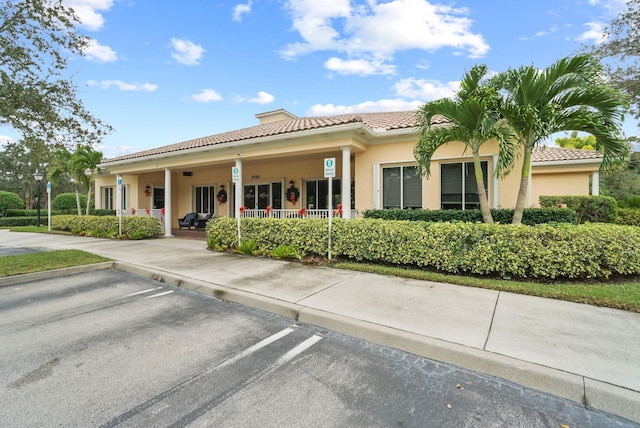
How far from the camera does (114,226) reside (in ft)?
44.3

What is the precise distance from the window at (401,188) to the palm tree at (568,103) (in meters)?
3.39

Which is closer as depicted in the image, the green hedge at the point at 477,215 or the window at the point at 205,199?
the green hedge at the point at 477,215

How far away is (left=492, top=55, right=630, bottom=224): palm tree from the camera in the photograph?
19.1 feet

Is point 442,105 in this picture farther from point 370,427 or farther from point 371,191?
point 370,427

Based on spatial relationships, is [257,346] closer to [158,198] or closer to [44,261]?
[44,261]

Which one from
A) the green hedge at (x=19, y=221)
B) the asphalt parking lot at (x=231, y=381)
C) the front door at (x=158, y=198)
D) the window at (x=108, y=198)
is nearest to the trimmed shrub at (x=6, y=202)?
the green hedge at (x=19, y=221)

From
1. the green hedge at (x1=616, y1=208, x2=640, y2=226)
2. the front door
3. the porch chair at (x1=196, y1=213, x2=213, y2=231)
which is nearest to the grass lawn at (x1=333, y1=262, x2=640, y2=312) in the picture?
the green hedge at (x1=616, y1=208, x2=640, y2=226)

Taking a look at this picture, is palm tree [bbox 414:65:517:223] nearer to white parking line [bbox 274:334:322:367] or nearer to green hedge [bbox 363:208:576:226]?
green hedge [bbox 363:208:576:226]

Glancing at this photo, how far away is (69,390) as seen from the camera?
8.30ft

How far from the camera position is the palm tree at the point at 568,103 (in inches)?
229

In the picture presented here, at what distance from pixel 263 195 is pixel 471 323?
40.5 feet

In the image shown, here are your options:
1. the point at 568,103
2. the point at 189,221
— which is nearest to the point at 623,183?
the point at 568,103

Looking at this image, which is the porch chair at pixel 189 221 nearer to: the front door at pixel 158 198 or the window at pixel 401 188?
the front door at pixel 158 198

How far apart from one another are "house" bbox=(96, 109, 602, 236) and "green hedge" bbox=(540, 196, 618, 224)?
4.93 ft
